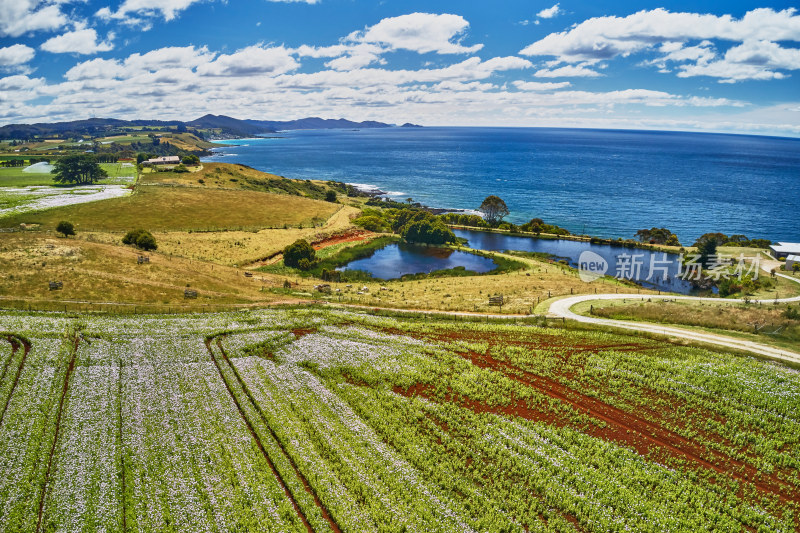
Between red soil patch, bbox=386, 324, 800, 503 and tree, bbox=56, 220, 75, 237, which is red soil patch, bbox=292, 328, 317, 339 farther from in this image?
tree, bbox=56, 220, 75, 237

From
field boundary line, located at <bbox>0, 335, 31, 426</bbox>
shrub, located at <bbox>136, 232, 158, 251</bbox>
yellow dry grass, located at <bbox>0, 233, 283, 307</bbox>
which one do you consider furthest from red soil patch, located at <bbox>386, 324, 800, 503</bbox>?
shrub, located at <bbox>136, 232, 158, 251</bbox>

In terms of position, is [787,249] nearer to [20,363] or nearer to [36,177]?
[20,363]

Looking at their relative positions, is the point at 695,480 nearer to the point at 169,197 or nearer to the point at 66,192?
the point at 169,197

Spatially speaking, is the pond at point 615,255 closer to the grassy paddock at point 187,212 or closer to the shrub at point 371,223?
the shrub at point 371,223

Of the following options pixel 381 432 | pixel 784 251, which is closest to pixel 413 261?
pixel 381 432

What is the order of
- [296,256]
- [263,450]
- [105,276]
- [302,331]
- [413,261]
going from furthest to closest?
[413,261], [296,256], [105,276], [302,331], [263,450]

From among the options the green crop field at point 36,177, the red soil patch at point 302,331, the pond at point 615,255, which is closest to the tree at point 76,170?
the green crop field at point 36,177
